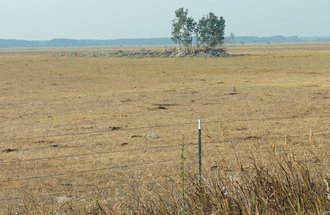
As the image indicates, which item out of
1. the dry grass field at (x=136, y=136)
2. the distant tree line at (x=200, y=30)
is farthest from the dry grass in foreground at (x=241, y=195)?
the distant tree line at (x=200, y=30)

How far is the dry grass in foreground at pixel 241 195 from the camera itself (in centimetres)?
451

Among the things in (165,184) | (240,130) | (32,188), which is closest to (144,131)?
(240,130)

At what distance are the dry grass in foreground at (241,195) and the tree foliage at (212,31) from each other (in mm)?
109427

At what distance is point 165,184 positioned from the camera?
516 centimetres

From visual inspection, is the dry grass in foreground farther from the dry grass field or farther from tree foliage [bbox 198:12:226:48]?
tree foliage [bbox 198:12:226:48]

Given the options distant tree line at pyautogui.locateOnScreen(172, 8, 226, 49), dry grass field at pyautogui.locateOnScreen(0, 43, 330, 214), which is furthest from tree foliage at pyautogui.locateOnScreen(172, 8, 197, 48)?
dry grass field at pyautogui.locateOnScreen(0, 43, 330, 214)

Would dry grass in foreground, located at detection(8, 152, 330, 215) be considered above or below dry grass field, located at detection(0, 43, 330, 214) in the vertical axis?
above

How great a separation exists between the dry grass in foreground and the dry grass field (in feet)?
0.46

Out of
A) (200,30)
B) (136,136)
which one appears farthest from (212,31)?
(136,136)

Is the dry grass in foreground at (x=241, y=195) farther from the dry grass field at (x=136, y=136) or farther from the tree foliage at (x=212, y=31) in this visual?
the tree foliage at (x=212, y=31)

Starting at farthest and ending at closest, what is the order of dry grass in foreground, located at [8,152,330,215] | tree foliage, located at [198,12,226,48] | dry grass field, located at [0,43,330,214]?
tree foliage, located at [198,12,226,48], dry grass field, located at [0,43,330,214], dry grass in foreground, located at [8,152,330,215]

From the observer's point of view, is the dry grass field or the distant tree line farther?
the distant tree line

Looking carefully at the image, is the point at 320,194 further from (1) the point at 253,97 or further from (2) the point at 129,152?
(1) the point at 253,97

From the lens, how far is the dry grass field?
287 inches
